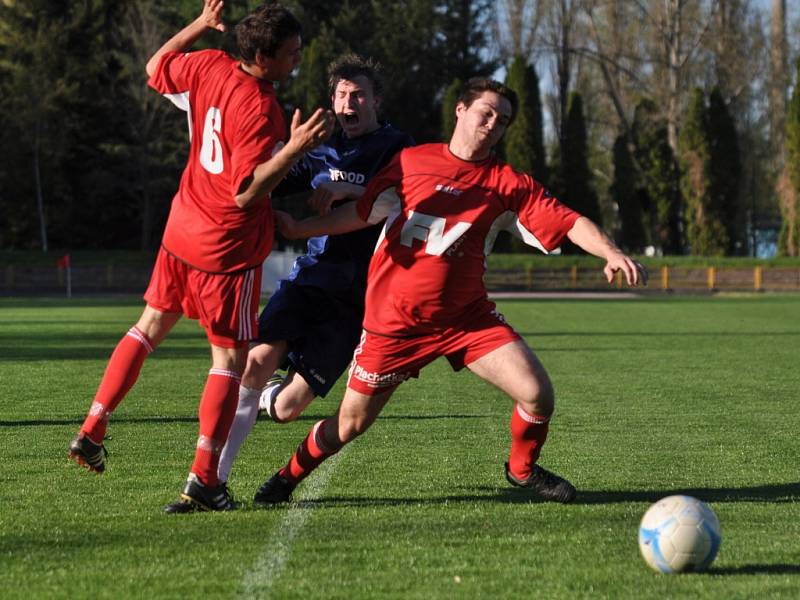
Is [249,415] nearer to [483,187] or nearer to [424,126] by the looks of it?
[483,187]

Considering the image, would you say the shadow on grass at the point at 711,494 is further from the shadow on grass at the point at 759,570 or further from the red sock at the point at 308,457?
the shadow on grass at the point at 759,570

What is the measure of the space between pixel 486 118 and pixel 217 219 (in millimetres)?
1318

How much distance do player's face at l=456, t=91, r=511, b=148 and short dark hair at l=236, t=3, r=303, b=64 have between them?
35.4 inches

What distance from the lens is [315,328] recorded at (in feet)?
23.3

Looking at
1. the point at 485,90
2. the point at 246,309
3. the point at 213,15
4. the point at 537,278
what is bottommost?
the point at 537,278

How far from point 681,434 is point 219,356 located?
445cm

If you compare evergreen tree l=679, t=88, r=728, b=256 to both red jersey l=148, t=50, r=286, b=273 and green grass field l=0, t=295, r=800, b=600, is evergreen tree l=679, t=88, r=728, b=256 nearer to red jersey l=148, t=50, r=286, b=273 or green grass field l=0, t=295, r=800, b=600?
green grass field l=0, t=295, r=800, b=600

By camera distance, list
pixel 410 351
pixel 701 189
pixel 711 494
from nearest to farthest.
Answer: pixel 410 351, pixel 711 494, pixel 701 189

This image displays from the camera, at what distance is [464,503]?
6.33 meters

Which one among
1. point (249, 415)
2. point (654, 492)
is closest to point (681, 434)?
point (654, 492)

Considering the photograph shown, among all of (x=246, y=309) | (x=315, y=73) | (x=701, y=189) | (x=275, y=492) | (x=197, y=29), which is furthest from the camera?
(x=701, y=189)

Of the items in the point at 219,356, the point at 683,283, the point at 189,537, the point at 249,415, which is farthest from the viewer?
the point at 683,283

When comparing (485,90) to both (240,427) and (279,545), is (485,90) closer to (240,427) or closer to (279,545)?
(240,427)

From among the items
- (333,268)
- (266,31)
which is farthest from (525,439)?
(266,31)
